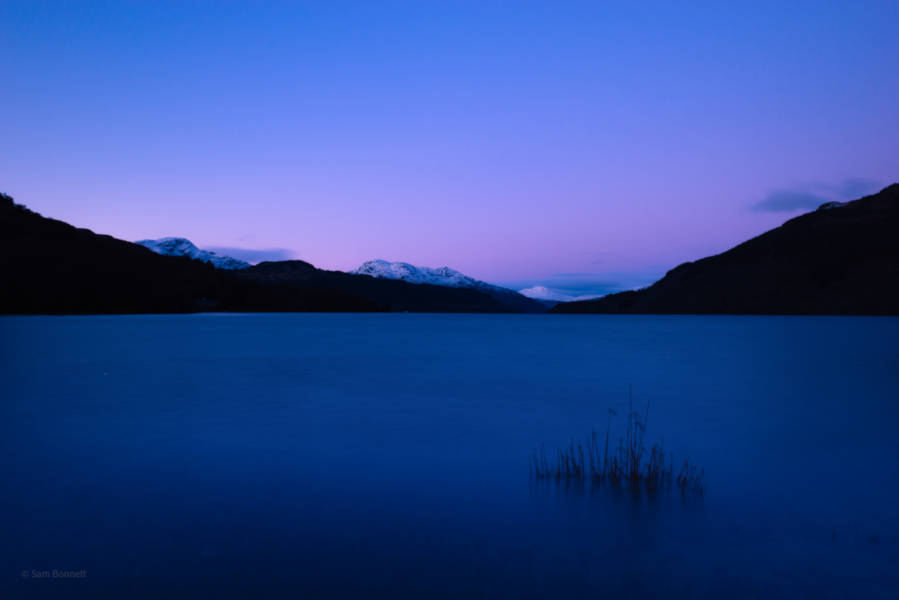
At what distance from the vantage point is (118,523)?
9.67 m

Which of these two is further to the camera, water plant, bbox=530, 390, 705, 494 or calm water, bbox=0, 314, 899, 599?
water plant, bbox=530, 390, 705, 494

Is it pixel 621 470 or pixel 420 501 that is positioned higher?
pixel 621 470

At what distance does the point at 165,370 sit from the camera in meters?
39.1

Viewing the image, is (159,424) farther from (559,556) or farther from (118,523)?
(559,556)

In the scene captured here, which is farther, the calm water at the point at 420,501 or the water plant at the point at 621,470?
the water plant at the point at 621,470

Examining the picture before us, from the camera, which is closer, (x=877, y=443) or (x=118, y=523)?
(x=118, y=523)

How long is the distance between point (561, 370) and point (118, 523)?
3541cm

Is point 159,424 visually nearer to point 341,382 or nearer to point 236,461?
point 236,461

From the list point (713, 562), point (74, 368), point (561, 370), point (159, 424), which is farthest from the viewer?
point (561, 370)

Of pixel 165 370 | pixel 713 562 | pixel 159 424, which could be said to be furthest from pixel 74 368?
pixel 713 562

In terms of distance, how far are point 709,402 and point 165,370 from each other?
110 ft

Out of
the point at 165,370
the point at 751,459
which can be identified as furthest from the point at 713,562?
the point at 165,370

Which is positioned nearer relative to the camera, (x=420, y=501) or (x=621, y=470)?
(x=420, y=501)

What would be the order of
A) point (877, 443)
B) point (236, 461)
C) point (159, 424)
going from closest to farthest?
1. point (236, 461)
2. point (877, 443)
3. point (159, 424)
